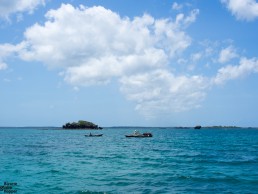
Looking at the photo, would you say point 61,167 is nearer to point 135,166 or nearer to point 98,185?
point 135,166

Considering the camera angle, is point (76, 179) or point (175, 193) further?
point (76, 179)

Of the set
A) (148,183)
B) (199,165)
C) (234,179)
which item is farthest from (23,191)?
(199,165)

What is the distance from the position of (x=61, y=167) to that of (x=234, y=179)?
18928 mm

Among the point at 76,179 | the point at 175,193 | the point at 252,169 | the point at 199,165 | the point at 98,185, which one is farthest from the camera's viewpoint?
the point at 199,165

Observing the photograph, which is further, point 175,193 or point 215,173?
point 215,173

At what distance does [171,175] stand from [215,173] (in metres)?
4.98

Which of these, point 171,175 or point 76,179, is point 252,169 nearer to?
point 171,175

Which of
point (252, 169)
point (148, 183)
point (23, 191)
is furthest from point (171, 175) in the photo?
point (23, 191)

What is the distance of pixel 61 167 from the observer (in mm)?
36312

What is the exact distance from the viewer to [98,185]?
86.7ft

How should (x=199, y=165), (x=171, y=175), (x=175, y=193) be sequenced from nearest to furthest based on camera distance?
1. (x=175, y=193)
2. (x=171, y=175)
3. (x=199, y=165)

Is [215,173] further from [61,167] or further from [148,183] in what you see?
[61,167]

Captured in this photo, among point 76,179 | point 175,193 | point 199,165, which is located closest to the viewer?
point 175,193

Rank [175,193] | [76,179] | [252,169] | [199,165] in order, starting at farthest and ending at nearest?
1. [199,165]
2. [252,169]
3. [76,179]
4. [175,193]
